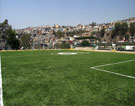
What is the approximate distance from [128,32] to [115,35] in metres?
8.40

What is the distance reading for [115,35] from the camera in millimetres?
89562

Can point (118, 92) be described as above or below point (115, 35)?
below

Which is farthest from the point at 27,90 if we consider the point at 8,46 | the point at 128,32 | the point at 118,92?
the point at 128,32

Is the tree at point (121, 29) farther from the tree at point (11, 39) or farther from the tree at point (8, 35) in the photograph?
the tree at point (11, 39)

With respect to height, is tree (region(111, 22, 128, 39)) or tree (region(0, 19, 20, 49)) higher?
tree (region(111, 22, 128, 39))

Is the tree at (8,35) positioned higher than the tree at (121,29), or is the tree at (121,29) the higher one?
the tree at (121,29)

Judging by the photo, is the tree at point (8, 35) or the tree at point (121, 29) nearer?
the tree at point (8, 35)

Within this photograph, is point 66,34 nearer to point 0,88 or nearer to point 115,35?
point 115,35

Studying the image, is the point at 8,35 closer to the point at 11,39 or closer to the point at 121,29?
the point at 11,39

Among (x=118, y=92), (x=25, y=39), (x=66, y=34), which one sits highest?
(x=66, y=34)

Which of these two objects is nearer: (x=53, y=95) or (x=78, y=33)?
(x=53, y=95)

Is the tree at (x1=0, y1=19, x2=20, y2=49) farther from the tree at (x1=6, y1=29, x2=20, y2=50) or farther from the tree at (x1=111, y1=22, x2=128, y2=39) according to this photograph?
the tree at (x1=111, y1=22, x2=128, y2=39)

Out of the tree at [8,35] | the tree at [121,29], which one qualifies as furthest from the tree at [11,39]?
the tree at [121,29]

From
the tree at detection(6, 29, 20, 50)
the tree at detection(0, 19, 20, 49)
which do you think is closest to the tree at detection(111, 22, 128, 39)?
the tree at detection(0, 19, 20, 49)
